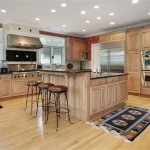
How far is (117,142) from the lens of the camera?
2.24m

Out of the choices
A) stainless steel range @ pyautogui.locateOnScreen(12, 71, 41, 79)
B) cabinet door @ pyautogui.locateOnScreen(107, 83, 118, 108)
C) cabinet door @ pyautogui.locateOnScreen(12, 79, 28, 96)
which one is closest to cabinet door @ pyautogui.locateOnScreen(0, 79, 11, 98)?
cabinet door @ pyautogui.locateOnScreen(12, 79, 28, 96)

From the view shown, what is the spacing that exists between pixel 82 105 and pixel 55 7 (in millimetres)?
2886

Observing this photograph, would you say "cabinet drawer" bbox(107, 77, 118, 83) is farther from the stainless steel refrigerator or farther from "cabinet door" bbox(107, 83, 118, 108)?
the stainless steel refrigerator

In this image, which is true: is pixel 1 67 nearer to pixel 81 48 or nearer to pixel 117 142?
pixel 81 48

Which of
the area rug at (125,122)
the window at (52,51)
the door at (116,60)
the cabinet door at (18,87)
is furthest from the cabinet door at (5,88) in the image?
the door at (116,60)

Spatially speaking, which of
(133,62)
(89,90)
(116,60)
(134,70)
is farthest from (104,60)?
(89,90)

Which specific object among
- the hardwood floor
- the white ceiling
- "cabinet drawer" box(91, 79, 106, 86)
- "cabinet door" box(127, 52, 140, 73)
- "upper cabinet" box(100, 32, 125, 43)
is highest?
the white ceiling

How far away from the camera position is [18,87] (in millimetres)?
A: 5117

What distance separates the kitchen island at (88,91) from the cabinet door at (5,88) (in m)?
1.93

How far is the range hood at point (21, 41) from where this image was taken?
5160 millimetres

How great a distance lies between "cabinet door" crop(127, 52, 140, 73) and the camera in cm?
547

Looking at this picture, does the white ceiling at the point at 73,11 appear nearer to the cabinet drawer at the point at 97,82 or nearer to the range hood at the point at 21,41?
the range hood at the point at 21,41

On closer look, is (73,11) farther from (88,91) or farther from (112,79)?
(88,91)

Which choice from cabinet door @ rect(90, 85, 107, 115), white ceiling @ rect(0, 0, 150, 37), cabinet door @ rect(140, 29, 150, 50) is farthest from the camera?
cabinet door @ rect(140, 29, 150, 50)
